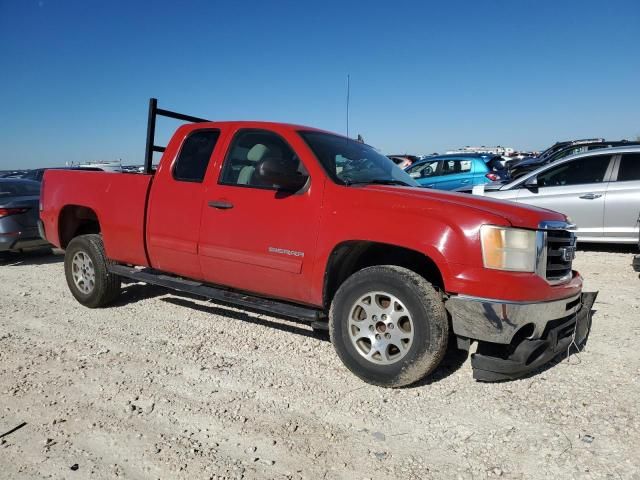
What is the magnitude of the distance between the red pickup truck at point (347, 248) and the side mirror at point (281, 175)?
1 centimetres

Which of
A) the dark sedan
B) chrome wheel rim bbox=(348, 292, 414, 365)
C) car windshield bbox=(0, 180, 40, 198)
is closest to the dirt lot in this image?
Result: chrome wheel rim bbox=(348, 292, 414, 365)

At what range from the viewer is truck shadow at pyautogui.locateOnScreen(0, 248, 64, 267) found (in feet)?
26.9

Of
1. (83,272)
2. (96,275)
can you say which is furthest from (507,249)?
(83,272)

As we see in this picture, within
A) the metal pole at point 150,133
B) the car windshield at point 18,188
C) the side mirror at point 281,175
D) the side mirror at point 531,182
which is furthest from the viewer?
the car windshield at point 18,188

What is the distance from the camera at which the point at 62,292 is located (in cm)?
603

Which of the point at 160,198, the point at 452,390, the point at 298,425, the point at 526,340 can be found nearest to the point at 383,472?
the point at 298,425

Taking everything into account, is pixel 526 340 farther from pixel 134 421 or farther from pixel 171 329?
pixel 171 329

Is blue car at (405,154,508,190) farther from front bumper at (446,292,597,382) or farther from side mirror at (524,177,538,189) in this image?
front bumper at (446,292,597,382)

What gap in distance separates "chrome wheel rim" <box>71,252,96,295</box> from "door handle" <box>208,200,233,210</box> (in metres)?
1.94

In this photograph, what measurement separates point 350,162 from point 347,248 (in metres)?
0.88

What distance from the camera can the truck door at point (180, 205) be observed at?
4192 mm

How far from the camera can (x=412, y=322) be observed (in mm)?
3072

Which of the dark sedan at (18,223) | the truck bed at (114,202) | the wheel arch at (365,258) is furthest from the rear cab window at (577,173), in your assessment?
the dark sedan at (18,223)

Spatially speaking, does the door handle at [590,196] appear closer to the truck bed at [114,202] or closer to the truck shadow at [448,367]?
the truck shadow at [448,367]
